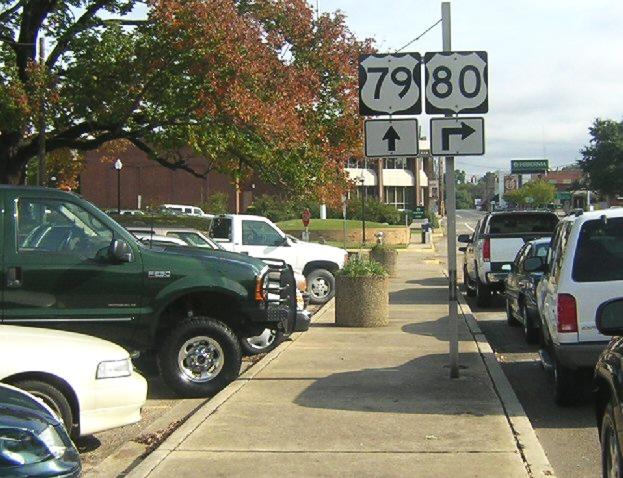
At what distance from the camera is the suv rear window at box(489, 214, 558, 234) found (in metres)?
17.4

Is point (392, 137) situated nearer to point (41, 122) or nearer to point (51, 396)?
point (51, 396)

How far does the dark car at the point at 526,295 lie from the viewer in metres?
11.3

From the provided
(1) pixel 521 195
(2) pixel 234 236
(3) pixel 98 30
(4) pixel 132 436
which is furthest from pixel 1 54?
(1) pixel 521 195

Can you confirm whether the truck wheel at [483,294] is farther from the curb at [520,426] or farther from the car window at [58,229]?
the car window at [58,229]

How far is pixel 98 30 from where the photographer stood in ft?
61.3

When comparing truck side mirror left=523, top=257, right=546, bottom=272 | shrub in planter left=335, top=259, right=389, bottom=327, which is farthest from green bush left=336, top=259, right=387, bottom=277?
truck side mirror left=523, top=257, right=546, bottom=272

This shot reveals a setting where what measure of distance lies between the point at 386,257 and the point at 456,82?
49.3 feet

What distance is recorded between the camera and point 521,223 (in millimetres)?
17578

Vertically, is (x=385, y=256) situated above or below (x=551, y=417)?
above

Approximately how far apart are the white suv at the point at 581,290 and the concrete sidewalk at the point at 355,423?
65cm

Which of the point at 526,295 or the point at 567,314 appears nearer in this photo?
the point at 567,314

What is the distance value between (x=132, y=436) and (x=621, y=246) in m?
4.49

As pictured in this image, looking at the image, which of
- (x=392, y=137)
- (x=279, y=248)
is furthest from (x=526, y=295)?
(x=279, y=248)

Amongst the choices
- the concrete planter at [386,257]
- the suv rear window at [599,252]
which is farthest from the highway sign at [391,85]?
the concrete planter at [386,257]
